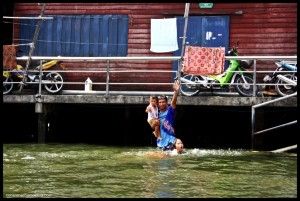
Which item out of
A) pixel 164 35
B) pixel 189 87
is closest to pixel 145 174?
pixel 189 87

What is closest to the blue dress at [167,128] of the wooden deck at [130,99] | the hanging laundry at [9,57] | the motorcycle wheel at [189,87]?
the wooden deck at [130,99]

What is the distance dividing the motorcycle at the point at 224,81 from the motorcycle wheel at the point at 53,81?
3098mm

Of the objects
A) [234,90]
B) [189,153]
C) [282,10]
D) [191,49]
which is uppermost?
[282,10]

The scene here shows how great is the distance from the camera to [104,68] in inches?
648

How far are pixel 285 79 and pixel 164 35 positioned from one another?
434 cm

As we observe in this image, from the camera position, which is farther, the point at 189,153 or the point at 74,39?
the point at 74,39

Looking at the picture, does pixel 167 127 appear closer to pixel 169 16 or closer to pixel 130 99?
pixel 130 99

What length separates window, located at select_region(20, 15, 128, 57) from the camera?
53.6 feet

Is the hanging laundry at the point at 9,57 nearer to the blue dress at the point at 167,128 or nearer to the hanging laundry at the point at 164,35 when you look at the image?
the hanging laundry at the point at 164,35

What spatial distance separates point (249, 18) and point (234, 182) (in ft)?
29.2

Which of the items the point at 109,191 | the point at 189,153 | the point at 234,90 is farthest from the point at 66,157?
the point at 234,90

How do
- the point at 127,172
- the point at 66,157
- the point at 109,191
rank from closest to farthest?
the point at 109,191 → the point at 127,172 → the point at 66,157

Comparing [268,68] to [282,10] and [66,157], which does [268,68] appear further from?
[66,157]

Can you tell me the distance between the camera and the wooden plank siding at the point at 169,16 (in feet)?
50.6
